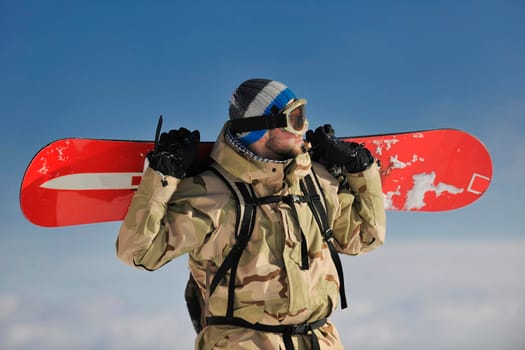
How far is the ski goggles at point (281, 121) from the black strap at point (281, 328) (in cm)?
137

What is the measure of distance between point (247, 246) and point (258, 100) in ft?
3.49

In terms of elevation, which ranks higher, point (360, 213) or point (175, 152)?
point (175, 152)

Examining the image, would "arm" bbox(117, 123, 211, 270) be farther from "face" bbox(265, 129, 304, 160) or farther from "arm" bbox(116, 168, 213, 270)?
"face" bbox(265, 129, 304, 160)

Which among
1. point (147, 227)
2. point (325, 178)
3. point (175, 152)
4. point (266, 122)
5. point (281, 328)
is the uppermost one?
point (266, 122)

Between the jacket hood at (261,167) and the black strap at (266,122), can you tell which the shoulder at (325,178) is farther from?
the black strap at (266,122)

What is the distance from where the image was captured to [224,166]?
380 centimetres

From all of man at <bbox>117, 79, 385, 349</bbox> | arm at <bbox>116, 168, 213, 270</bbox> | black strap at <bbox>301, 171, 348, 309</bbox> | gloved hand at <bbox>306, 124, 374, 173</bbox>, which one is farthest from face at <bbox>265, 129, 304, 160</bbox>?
arm at <bbox>116, 168, 213, 270</bbox>

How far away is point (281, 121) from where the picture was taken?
3.74m

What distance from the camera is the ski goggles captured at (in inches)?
147

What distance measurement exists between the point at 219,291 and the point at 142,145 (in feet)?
4.91

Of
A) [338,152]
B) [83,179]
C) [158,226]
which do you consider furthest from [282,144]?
[83,179]

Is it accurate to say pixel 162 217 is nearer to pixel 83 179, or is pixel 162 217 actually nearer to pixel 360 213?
pixel 83 179

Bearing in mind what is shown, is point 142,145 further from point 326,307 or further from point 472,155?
point 472,155

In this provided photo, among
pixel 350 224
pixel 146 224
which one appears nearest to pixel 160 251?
pixel 146 224
